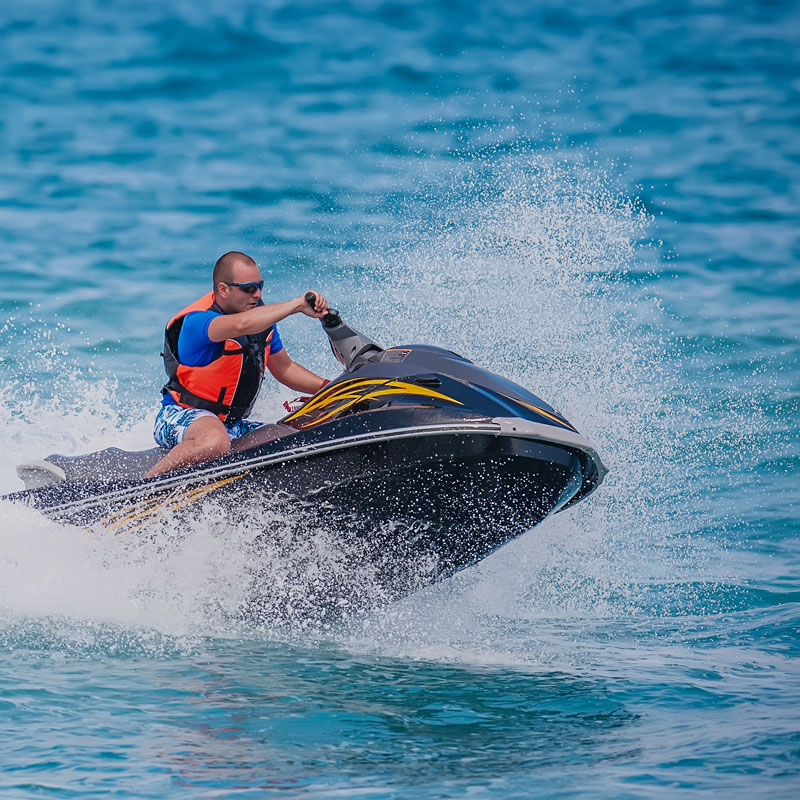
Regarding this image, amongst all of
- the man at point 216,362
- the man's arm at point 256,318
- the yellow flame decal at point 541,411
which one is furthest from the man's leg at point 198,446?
the yellow flame decal at point 541,411

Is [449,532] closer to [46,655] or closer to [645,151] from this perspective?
[46,655]

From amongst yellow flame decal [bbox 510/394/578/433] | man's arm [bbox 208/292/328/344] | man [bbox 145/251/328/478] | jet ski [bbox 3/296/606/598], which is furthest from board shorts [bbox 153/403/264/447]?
yellow flame decal [bbox 510/394/578/433]

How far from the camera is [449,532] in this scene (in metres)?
4.42

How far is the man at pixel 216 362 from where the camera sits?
4.35m

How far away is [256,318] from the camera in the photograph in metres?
4.24

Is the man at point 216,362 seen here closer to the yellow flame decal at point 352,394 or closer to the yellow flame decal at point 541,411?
the yellow flame decal at point 352,394

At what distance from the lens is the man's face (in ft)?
14.5

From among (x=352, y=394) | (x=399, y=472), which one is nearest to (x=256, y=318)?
(x=352, y=394)

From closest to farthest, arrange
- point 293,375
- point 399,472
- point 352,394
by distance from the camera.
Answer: point 399,472 < point 352,394 < point 293,375

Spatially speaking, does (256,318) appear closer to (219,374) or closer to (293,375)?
(219,374)

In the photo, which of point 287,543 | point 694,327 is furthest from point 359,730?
point 694,327

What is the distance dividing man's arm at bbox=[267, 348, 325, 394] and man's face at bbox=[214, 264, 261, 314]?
1.83 ft

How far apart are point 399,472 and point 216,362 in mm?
938

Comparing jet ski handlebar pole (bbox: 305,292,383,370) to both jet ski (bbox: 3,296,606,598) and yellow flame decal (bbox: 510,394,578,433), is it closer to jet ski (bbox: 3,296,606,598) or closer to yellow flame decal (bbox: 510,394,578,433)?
jet ski (bbox: 3,296,606,598)
